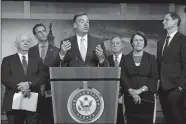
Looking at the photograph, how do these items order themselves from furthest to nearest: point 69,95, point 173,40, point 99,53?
point 173,40, point 99,53, point 69,95

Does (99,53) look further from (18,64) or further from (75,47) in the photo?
(18,64)

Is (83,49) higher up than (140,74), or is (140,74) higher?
(83,49)

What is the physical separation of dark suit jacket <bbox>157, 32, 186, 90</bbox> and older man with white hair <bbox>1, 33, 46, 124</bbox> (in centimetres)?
132

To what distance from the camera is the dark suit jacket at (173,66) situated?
3.79 meters

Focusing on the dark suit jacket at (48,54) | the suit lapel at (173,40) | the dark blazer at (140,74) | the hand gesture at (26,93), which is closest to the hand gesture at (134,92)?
the dark blazer at (140,74)

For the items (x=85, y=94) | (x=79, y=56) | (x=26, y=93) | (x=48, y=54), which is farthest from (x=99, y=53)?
(x=26, y=93)

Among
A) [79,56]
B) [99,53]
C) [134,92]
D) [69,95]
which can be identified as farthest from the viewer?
[134,92]

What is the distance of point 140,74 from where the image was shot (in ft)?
12.3

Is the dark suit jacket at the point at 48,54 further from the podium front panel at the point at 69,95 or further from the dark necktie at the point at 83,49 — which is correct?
the podium front panel at the point at 69,95

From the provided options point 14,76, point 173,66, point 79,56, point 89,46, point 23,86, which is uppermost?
point 89,46

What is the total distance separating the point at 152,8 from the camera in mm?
4004

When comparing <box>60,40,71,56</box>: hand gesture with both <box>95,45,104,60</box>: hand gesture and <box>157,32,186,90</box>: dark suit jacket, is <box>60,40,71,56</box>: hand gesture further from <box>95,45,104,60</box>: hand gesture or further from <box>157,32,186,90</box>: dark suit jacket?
<box>157,32,186,90</box>: dark suit jacket

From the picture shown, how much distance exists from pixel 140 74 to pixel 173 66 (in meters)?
0.39

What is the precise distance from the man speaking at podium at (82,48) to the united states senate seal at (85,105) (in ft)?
1.62
